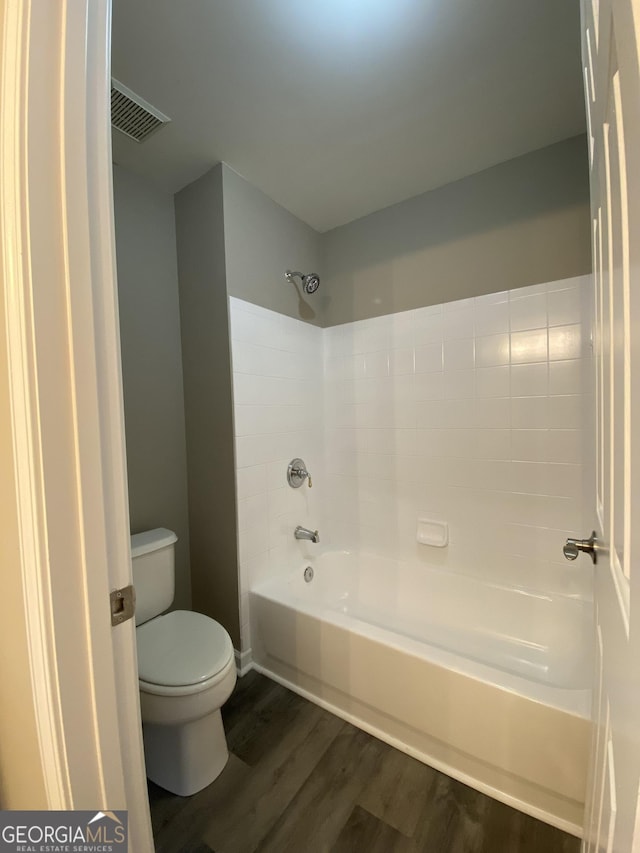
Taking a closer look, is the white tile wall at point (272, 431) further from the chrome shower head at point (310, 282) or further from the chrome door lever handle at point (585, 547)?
the chrome door lever handle at point (585, 547)

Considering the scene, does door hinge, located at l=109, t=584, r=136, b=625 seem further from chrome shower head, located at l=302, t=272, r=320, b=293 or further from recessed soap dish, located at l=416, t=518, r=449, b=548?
chrome shower head, located at l=302, t=272, r=320, b=293

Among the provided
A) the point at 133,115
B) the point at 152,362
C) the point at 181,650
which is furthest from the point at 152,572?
the point at 133,115

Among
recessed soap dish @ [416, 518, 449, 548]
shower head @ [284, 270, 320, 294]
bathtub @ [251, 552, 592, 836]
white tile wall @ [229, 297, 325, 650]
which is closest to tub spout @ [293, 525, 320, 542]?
white tile wall @ [229, 297, 325, 650]

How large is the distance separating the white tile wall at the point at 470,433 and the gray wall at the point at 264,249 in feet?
1.37

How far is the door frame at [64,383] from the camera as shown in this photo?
0.48 meters

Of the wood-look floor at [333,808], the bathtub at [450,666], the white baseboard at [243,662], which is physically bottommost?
the wood-look floor at [333,808]

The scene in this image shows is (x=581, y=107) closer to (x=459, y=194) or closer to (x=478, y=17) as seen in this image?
(x=459, y=194)

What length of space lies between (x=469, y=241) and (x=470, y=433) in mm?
1028

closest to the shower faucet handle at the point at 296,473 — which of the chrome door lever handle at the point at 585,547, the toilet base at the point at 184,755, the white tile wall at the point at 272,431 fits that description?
the white tile wall at the point at 272,431

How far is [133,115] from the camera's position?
4.51 ft

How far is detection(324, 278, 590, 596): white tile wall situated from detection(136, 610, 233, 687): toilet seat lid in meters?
1.12

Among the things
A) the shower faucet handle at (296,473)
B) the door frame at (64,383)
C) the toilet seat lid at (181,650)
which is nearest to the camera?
the door frame at (64,383)

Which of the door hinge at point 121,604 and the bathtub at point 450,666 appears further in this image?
the bathtub at point 450,666

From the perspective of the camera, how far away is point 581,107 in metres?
1.40
